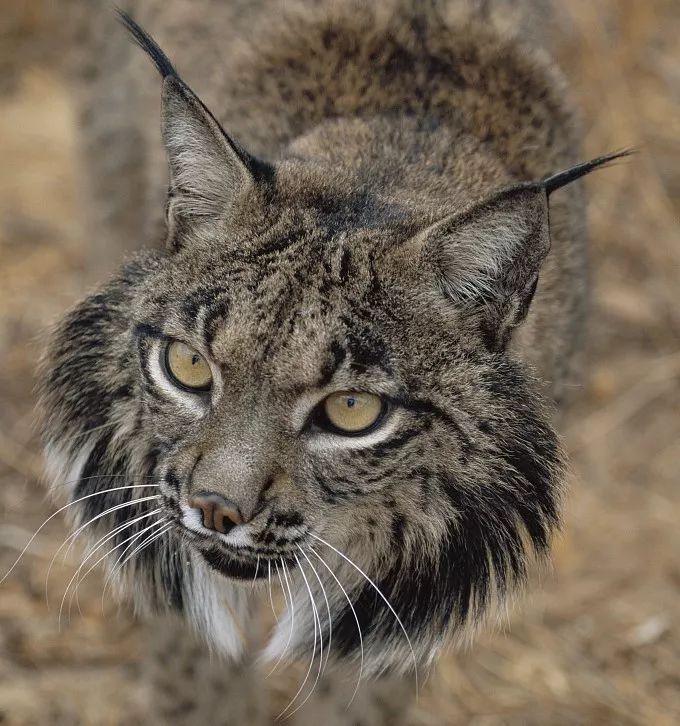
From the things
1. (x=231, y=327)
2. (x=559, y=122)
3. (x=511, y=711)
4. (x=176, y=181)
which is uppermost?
(x=559, y=122)

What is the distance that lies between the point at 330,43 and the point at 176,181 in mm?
1307

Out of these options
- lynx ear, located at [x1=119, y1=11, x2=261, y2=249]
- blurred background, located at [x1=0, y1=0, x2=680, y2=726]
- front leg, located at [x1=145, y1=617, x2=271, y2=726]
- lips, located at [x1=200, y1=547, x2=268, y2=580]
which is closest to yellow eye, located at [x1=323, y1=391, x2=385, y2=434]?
lips, located at [x1=200, y1=547, x2=268, y2=580]

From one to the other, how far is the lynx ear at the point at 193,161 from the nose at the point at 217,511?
0.79 m

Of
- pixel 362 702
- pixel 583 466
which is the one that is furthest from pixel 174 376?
pixel 583 466

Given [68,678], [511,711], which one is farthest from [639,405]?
[68,678]

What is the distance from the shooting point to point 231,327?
9.16ft

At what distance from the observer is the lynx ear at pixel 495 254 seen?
2.74 meters

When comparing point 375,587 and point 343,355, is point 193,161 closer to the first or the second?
point 343,355

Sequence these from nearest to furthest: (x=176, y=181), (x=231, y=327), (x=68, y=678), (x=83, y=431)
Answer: (x=231, y=327)
(x=176, y=181)
(x=83, y=431)
(x=68, y=678)

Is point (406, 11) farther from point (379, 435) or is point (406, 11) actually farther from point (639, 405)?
point (639, 405)

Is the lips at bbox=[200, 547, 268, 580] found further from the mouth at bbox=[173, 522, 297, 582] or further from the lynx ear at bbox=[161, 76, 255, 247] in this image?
the lynx ear at bbox=[161, 76, 255, 247]

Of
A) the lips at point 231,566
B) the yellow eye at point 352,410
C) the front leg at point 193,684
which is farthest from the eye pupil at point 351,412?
the front leg at point 193,684

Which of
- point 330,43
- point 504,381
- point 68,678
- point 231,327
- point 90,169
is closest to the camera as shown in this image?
point 231,327

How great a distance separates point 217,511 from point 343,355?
1.54 feet
